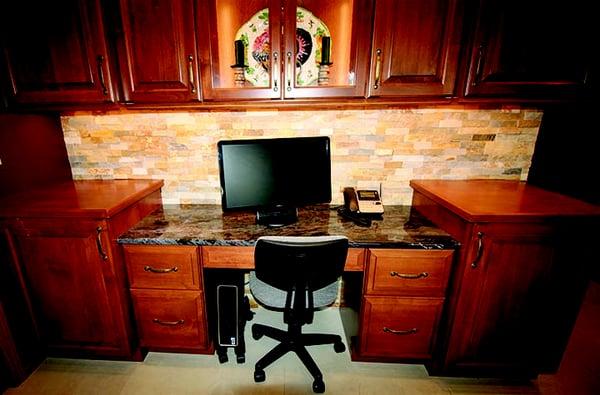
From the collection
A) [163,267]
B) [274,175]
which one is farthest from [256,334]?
[274,175]

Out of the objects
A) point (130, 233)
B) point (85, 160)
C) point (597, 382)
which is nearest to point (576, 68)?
point (597, 382)

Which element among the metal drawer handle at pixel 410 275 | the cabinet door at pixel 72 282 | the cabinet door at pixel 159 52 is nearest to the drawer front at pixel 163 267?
the cabinet door at pixel 72 282

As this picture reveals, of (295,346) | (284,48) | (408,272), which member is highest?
(284,48)

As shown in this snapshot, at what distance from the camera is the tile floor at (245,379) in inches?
58.7

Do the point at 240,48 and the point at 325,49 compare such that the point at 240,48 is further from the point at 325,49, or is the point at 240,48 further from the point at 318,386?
the point at 318,386

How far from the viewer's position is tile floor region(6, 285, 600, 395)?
1.49 metres

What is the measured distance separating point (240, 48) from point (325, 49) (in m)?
0.46

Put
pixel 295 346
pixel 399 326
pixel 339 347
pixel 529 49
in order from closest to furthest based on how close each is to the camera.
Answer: pixel 529 49 → pixel 399 326 → pixel 295 346 → pixel 339 347

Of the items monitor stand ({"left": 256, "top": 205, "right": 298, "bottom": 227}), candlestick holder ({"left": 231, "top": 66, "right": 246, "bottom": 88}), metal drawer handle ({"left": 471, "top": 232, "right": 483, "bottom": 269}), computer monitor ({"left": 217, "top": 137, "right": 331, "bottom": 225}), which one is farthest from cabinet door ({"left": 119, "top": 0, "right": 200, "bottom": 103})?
metal drawer handle ({"left": 471, "top": 232, "right": 483, "bottom": 269})

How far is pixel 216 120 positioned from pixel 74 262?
1164 millimetres

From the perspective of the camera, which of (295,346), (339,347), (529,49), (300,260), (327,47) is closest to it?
(300,260)

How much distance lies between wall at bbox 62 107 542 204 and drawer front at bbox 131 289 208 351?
766 mm

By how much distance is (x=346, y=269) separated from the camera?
4.64ft

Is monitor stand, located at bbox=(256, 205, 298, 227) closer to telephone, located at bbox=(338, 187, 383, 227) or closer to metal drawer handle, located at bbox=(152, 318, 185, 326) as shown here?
telephone, located at bbox=(338, 187, 383, 227)
